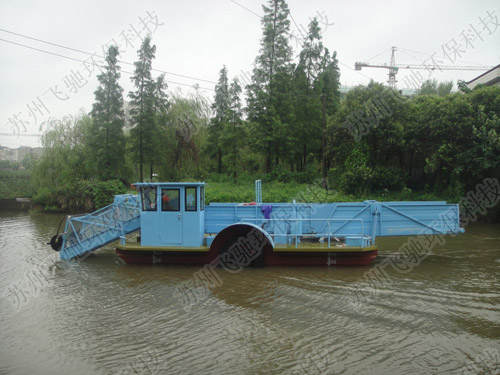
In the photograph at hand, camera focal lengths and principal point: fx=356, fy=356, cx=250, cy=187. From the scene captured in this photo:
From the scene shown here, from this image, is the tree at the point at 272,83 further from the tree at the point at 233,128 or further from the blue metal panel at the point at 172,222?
the blue metal panel at the point at 172,222

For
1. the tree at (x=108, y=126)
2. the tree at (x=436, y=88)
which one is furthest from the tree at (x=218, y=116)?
the tree at (x=436, y=88)

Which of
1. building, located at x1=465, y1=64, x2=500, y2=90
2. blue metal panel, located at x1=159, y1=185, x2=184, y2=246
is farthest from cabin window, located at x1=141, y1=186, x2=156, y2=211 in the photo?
building, located at x1=465, y1=64, x2=500, y2=90

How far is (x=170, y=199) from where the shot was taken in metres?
9.98

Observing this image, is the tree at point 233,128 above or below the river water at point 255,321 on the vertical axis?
above

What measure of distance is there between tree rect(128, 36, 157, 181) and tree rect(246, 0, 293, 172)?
280 inches

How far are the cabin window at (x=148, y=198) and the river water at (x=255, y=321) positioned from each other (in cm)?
169

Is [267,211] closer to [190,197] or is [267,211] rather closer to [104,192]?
[190,197]

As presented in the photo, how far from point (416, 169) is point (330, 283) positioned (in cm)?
1849

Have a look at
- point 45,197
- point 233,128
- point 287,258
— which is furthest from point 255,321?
point 45,197

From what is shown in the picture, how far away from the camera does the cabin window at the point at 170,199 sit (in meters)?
9.95

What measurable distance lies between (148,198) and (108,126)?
1789cm

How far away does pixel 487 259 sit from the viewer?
1048cm

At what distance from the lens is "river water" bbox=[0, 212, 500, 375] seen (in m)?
5.12

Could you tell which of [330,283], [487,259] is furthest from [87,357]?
[487,259]
